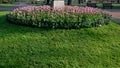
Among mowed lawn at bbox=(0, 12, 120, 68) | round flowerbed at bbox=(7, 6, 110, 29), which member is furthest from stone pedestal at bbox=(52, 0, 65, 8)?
mowed lawn at bbox=(0, 12, 120, 68)

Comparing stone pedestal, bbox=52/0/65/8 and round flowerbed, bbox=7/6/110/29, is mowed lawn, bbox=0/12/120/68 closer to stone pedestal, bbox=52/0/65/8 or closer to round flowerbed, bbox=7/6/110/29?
round flowerbed, bbox=7/6/110/29

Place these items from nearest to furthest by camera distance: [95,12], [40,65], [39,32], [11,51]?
1. [40,65]
2. [11,51]
3. [39,32]
4. [95,12]

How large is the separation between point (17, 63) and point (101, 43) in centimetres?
318

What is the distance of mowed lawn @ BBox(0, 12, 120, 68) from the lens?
8031mm

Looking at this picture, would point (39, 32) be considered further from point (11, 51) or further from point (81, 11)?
point (81, 11)

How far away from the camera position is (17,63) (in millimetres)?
7977

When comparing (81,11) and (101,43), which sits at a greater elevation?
(81,11)

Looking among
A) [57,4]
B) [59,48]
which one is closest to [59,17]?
[57,4]

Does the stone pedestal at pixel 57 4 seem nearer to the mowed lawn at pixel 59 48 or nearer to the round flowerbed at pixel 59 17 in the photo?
the round flowerbed at pixel 59 17

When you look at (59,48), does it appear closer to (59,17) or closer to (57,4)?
(59,17)

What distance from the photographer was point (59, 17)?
10891 mm

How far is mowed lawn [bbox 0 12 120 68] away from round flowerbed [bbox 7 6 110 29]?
0.93 feet

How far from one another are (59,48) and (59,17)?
7.89ft

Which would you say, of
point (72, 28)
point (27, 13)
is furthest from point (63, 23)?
point (27, 13)
